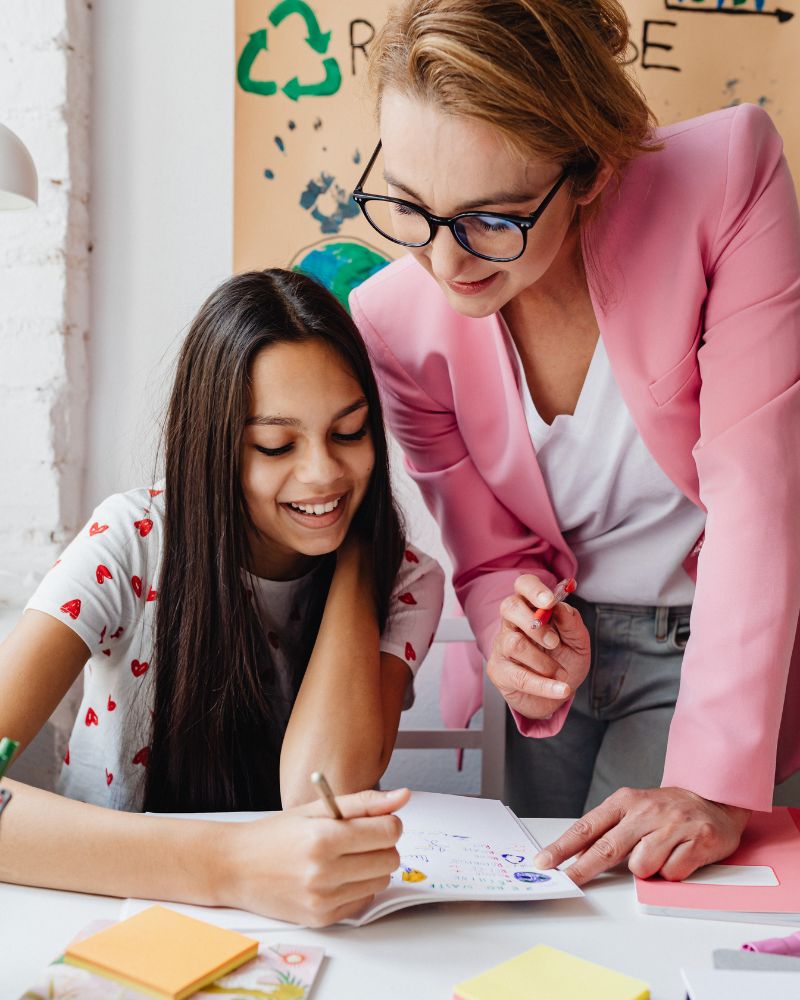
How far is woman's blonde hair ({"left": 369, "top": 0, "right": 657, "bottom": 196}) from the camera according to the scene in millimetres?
854

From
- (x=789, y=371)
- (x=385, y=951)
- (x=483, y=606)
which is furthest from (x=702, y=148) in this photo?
(x=385, y=951)

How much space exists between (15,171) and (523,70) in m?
0.65

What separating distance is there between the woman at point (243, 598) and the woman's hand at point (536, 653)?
162 millimetres

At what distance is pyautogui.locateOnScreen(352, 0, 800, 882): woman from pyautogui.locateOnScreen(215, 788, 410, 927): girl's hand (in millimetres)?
179

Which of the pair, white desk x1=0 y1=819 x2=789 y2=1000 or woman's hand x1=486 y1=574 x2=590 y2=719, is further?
woman's hand x1=486 y1=574 x2=590 y2=719

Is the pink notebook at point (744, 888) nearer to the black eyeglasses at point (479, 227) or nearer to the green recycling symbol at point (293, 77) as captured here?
the black eyeglasses at point (479, 227)

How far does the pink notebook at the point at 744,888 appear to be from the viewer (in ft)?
2.69

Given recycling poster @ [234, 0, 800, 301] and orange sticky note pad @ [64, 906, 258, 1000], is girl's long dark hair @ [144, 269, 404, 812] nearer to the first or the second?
orange sticky note pad @ [64, 906, 258, 1000]

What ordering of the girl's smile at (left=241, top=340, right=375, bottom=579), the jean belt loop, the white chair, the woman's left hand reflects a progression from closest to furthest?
the woman's left hand
the girl's smile at (left=241, top=340, right=375, bottom=579)
the jean belt loop
the white chair

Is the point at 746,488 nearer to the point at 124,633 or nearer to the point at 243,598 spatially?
the point at 243,598

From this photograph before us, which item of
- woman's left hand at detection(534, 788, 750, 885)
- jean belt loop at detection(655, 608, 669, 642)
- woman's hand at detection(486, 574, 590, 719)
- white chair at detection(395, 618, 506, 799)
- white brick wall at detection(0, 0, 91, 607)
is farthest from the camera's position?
white brick wall at detection(0, 0, 91, 607)

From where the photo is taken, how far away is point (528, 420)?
120 cm

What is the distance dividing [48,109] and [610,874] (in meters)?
1.49

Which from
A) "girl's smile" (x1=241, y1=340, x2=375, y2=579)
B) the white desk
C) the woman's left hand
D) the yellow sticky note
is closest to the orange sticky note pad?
the white desk
